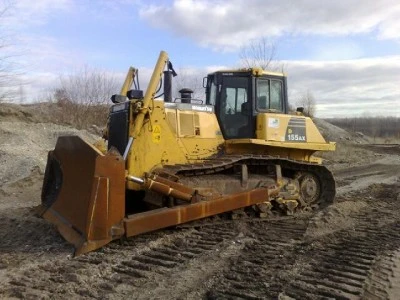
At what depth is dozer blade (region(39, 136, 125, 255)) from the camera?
601cm

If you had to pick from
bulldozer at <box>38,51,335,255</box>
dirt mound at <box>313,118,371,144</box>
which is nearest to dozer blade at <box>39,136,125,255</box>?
bulldozer at <box>38,51,335,255</box>

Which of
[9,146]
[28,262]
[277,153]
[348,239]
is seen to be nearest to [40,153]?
[9,146]

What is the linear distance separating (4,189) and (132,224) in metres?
6.65

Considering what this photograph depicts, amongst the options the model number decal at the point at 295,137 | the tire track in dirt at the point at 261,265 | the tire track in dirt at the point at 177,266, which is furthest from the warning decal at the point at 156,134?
the model number decal at the point at 295,137

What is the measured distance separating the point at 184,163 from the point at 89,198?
2.18 m

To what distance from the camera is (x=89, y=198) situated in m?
6.16

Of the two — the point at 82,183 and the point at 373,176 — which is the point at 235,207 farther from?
the point at 373,176

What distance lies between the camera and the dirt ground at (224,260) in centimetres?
482

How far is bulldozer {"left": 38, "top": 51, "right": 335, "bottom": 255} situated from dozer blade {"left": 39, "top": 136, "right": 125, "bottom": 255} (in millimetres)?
13

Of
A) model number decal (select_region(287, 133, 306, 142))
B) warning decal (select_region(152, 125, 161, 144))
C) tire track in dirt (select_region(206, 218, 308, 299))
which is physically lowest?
tire track in dirt (select_region(206, 218, 308, 299))

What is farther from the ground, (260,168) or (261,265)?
(260,168)

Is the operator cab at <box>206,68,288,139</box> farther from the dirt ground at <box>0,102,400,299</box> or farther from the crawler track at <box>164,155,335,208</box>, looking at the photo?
the dirt ground at <box>0,102,400,299</box>

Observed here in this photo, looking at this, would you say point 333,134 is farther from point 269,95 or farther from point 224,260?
point 224,260

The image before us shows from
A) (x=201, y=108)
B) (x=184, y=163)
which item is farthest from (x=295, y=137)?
(x=184, y=163)
